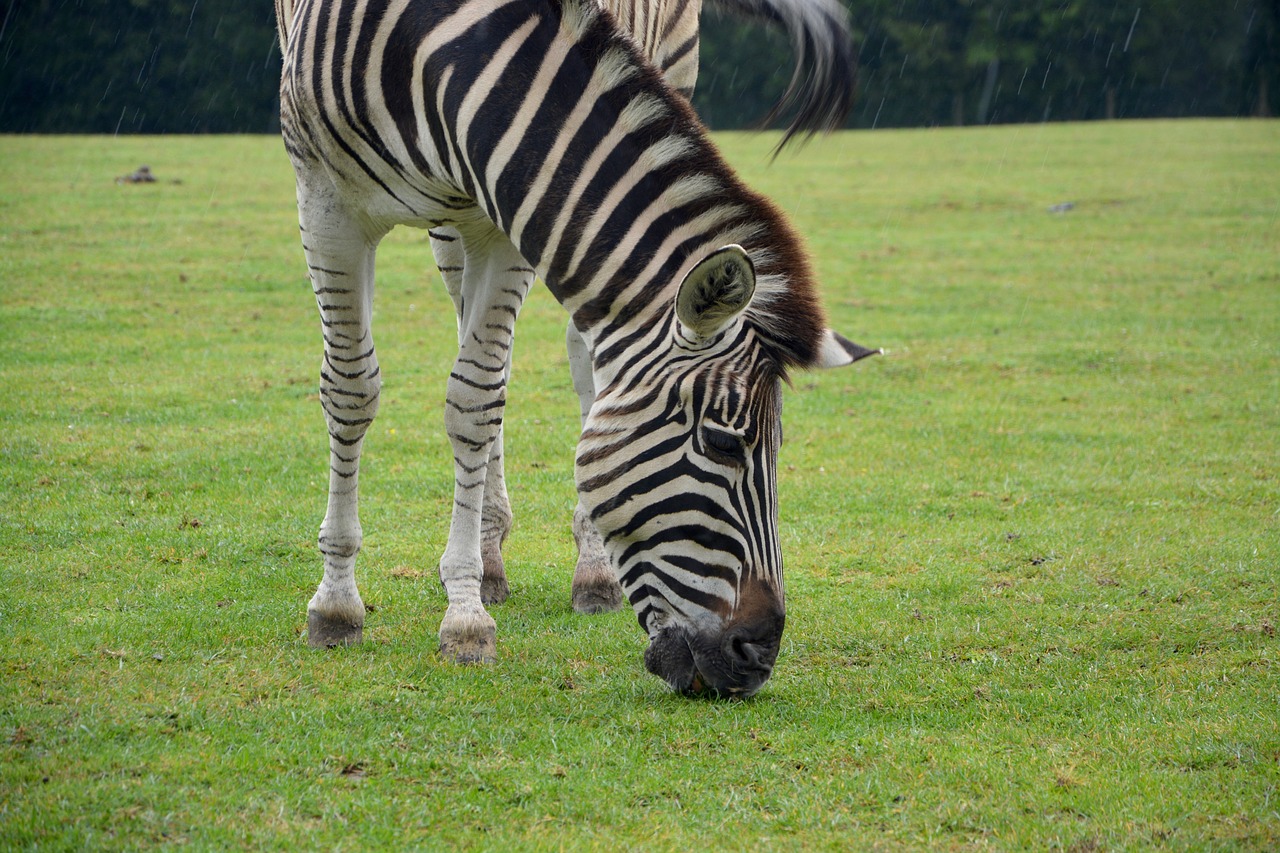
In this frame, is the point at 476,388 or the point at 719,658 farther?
the point at 476,388

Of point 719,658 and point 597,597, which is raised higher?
point 719,658

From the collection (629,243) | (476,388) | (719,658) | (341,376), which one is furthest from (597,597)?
(629,243)

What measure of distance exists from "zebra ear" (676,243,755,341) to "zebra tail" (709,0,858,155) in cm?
157

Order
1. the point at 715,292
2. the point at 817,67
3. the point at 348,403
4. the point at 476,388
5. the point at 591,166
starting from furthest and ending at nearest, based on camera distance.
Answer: the point at 817,67 < the point at 476,388 < the point at 348,403 < the point at 591,166 < the point at 715,292

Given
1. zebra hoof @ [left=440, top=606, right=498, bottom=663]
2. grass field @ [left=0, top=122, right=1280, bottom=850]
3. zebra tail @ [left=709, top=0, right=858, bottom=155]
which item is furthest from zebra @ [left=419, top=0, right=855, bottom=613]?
zebra hoof @ [left=440, top=606, right=498, bottom=663]

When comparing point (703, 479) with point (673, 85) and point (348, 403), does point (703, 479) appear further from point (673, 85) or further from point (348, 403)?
point (673, 85)

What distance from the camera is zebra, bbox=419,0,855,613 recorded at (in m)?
5.69

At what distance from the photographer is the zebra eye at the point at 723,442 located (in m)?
3.88

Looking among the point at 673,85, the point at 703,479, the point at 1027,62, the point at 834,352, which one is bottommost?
the point at 1027,62

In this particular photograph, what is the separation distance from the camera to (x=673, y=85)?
5.71m

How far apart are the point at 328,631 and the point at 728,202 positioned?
2517 millimetres

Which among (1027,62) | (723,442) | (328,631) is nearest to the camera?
(723,442)

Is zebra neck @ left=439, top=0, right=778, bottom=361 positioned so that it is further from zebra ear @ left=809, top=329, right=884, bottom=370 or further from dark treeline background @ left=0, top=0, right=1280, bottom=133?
dark treeline background @ left=0, top=0, right=1280, bottom=133

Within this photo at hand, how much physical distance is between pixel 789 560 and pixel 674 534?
281cm
